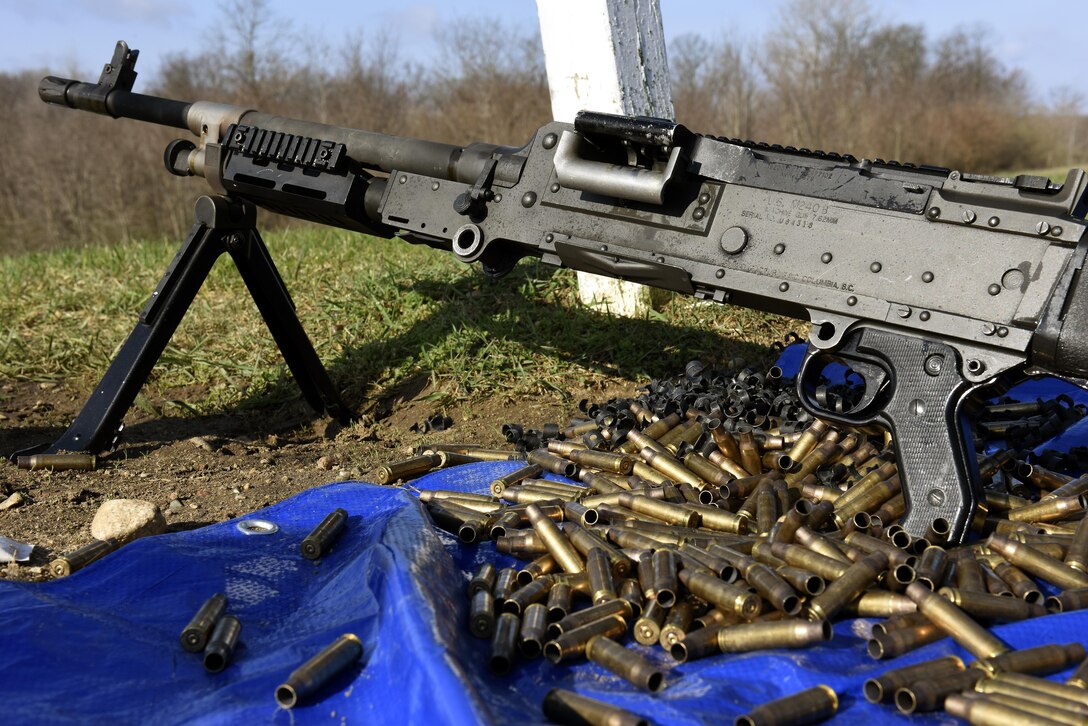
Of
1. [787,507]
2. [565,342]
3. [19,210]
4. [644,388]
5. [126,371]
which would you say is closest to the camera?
[787,507]

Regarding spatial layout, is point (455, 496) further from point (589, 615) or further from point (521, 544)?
point (589, 615)

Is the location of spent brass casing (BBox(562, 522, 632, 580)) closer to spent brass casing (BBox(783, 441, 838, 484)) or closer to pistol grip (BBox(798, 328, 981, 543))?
pistol grip (BBox(798, 328, 981, 543))

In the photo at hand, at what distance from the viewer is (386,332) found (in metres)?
7.20

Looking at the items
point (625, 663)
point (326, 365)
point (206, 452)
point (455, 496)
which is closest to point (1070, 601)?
point (625, 663)

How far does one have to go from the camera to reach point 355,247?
8891 millimetres

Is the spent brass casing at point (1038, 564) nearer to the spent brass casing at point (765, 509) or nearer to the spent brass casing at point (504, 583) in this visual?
the spent brass casing at point (765, 509)

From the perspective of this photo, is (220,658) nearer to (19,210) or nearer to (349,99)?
(349,99)

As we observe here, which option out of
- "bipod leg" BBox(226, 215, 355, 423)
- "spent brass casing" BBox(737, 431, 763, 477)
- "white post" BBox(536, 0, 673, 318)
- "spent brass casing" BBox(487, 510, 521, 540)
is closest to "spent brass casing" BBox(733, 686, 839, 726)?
"spent brass casing" BBox(487, 510, 521, 540)

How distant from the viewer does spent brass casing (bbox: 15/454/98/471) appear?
17.3 ft

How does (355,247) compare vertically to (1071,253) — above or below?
below

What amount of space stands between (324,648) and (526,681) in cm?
64

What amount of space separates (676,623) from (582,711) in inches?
25.0

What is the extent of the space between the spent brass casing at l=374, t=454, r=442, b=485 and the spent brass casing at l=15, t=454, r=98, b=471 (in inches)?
67.3

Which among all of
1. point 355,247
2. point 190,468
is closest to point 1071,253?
point 190,468
